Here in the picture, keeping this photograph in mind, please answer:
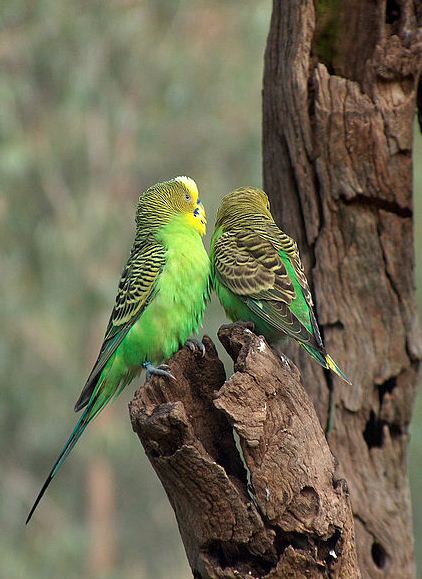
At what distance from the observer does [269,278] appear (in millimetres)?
2977

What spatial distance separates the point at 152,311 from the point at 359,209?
2.88ft

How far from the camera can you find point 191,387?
8.93 feet

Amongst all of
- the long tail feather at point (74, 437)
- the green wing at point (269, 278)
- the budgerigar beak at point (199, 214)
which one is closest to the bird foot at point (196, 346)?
the green wing at point (269, 278)

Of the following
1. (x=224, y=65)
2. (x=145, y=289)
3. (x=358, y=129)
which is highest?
(x=358, y=129)

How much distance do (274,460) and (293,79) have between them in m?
1.45

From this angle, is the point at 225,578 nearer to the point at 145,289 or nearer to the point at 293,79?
the point at 145,289

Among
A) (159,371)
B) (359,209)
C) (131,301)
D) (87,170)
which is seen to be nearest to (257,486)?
(159,371)

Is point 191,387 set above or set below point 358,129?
below

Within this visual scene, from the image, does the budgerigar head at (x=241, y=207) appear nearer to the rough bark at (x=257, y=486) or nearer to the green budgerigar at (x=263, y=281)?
the green budgerigar at (x=263, y=281)

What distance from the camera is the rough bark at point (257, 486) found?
2.40m

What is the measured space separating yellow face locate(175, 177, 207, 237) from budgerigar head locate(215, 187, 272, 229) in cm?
7

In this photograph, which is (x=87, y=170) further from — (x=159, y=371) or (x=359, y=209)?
(x=159, y=371)

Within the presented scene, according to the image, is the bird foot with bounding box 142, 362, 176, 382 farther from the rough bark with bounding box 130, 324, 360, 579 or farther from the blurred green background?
the blurred green background

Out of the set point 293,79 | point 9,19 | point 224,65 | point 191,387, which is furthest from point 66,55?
point 191,387
